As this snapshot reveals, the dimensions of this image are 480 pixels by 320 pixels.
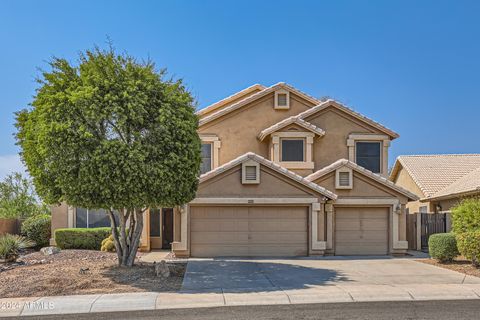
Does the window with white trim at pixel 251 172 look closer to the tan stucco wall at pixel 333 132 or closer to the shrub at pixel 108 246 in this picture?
the tan stucco wall at pixel 333 132

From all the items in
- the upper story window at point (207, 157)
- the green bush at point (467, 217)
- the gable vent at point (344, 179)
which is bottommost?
the green bush at point (467, 217)

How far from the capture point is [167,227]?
859 inches

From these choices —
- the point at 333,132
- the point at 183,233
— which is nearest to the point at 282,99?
the point at 333,132

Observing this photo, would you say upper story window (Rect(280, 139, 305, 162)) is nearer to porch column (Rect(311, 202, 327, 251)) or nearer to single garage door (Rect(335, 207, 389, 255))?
single garage door (Rect(335, 207, 389, 255))

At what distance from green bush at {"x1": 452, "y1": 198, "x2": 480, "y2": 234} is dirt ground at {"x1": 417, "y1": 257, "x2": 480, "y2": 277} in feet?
3.87

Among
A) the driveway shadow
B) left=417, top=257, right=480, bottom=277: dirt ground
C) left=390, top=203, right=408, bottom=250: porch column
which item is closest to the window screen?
left=390, top=203, right=408, bottom=250: porch column

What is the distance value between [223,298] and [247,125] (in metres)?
13.7

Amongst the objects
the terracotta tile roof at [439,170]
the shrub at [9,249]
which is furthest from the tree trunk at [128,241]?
the terracotta tile roof at [439,170]

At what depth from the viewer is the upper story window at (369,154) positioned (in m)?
23.0

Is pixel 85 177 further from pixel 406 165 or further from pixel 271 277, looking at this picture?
pixel 406 165

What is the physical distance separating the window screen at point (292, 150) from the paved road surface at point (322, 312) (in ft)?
40.7

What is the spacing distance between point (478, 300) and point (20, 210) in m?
28.6

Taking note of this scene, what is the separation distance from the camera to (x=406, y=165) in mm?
29422

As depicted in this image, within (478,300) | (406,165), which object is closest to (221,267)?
(478,300)
